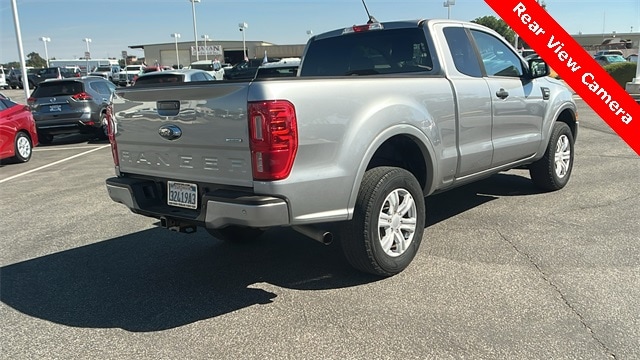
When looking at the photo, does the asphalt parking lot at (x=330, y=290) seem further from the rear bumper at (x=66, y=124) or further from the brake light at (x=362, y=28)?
the rear bumper at (x=66, y=124)

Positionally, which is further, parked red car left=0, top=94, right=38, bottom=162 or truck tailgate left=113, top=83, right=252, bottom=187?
parked red car left=0, top=94, right=38, bottom=162

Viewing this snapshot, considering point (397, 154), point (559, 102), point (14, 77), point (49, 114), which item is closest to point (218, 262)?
point (397, 154)

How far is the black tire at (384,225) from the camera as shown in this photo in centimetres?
358

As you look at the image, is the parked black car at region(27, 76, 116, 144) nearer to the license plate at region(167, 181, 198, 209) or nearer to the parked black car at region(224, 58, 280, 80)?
the parked black car at region(224, 58, 280, 80)

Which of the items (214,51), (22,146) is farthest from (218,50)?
(22,146)

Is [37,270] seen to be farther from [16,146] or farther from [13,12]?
[13,12]

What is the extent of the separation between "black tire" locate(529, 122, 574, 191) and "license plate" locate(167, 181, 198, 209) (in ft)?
14.5

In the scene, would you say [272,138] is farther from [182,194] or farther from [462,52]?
[462,52]

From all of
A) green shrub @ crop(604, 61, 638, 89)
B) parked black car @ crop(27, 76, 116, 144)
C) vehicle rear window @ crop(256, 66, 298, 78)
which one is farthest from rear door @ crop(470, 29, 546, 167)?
green shrub @ crop(604, 61, 638, 89)

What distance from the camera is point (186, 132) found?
343cm

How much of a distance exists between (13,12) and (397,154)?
64.0 ft

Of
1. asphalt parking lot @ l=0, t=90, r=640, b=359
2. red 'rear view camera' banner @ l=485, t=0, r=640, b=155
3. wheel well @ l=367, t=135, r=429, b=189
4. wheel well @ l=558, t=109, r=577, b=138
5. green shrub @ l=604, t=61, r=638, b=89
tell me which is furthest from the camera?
green shrub @ l=604, t=61, r=638, b=89

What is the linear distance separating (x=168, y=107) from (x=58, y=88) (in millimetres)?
10971

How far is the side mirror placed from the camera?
560 centimetres
